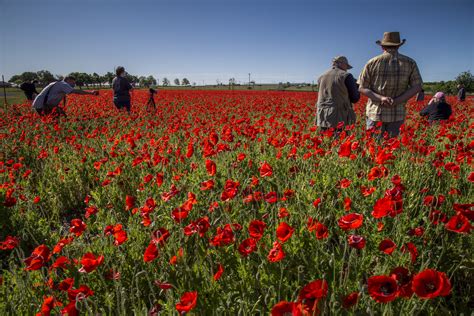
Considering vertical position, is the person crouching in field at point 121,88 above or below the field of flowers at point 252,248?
above

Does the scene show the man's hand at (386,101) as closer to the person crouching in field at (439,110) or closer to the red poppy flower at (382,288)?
the red poppy flower at (382,288)

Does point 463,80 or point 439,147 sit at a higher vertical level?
point 463,80

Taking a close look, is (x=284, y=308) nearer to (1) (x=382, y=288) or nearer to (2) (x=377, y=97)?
(1) (x=382, y=288)

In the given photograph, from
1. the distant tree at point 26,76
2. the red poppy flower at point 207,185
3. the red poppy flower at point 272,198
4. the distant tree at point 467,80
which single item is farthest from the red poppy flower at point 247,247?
→ the distant tree at point 26,76

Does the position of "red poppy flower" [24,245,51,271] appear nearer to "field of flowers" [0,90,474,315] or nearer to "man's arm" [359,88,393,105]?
"field of flowers" [0,90,474,315]

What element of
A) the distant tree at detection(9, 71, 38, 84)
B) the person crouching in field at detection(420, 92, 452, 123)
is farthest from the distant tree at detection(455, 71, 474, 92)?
the distant tree at detection(9, 71, 38, 84)

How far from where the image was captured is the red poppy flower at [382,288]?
1047mm

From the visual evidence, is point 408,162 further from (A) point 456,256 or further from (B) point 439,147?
(A) point 456,256

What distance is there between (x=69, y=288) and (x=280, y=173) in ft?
9.50

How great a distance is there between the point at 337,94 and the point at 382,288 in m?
3.94

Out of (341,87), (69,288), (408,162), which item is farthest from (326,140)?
(69,288)

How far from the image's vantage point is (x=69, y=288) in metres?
1.50

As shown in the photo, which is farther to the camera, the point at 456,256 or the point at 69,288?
the point at 456,256

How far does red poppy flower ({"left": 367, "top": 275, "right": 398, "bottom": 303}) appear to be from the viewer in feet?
3.43
